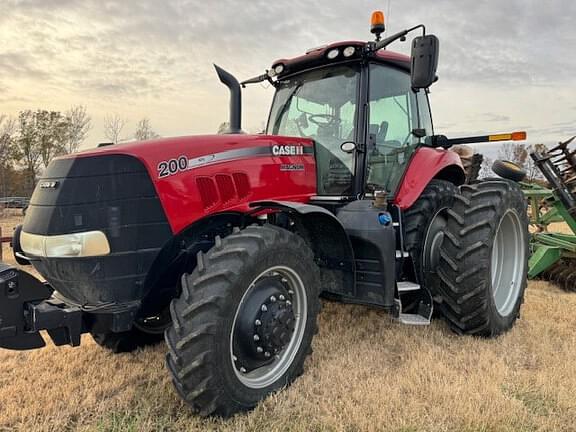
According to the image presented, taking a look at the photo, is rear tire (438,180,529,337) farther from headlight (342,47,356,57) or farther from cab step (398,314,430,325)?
headlight (342,47,356,57)

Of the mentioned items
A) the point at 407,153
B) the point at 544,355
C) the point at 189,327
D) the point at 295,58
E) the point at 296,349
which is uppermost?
the point at 295,58

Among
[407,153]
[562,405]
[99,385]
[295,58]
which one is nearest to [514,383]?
[562,405]

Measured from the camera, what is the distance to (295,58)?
407cm

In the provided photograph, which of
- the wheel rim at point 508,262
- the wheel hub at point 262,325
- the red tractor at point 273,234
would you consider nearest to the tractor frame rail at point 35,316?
the red tractor at point 273,234

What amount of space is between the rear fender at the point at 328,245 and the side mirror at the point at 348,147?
822 millimetres

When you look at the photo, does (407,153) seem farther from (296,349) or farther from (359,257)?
(296,349)

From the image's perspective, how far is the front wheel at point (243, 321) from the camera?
2461mm

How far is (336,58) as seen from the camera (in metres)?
3.85

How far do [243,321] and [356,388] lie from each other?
3.01 feet

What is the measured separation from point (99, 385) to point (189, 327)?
3.67 ft

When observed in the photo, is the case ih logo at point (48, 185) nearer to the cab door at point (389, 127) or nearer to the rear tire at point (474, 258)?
the cab door at point (389, 127)

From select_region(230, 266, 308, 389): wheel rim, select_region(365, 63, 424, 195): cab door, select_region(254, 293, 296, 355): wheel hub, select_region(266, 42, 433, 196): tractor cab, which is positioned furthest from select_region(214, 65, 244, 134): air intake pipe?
select_region(254, 293, 296, 355): wheel hub

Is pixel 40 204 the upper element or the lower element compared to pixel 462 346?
upper

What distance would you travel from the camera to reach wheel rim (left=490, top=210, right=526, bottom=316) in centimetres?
448
